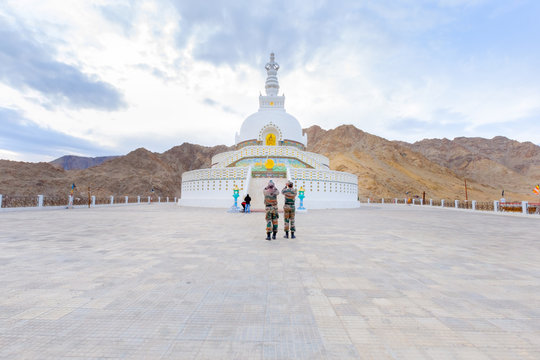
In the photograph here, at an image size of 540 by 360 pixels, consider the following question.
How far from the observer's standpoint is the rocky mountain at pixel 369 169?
62.3 metres

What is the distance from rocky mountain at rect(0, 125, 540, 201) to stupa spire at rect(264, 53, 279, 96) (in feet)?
115

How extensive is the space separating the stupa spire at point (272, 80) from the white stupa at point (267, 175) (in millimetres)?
5305

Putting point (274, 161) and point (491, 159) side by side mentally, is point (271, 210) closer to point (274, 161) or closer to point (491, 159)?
point (274, 161)

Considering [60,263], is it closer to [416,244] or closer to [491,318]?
[491,318]

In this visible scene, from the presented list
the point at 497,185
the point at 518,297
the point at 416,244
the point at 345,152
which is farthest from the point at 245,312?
the point at 497,185

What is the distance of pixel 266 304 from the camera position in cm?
332

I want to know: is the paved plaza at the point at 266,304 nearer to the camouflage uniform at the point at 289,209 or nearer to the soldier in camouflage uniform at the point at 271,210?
Result: the soldier in camouflage uniform at the point at 271,210

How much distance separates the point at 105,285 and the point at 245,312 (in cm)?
229

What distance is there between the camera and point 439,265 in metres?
5.29

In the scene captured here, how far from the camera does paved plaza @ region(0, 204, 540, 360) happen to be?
241cm

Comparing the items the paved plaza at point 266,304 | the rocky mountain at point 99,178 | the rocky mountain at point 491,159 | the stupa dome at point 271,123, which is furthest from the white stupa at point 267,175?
the rocky mountain at point 491,159

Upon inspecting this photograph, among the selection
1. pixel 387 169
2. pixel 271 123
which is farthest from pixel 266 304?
pixel 387 169

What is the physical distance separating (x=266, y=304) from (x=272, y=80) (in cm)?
4167

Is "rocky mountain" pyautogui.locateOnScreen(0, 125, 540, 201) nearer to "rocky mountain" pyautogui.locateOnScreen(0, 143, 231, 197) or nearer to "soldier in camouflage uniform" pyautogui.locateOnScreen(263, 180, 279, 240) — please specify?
"rocky mountain" pyautogui.locateOnScreen(0, 143, 231, 197)
